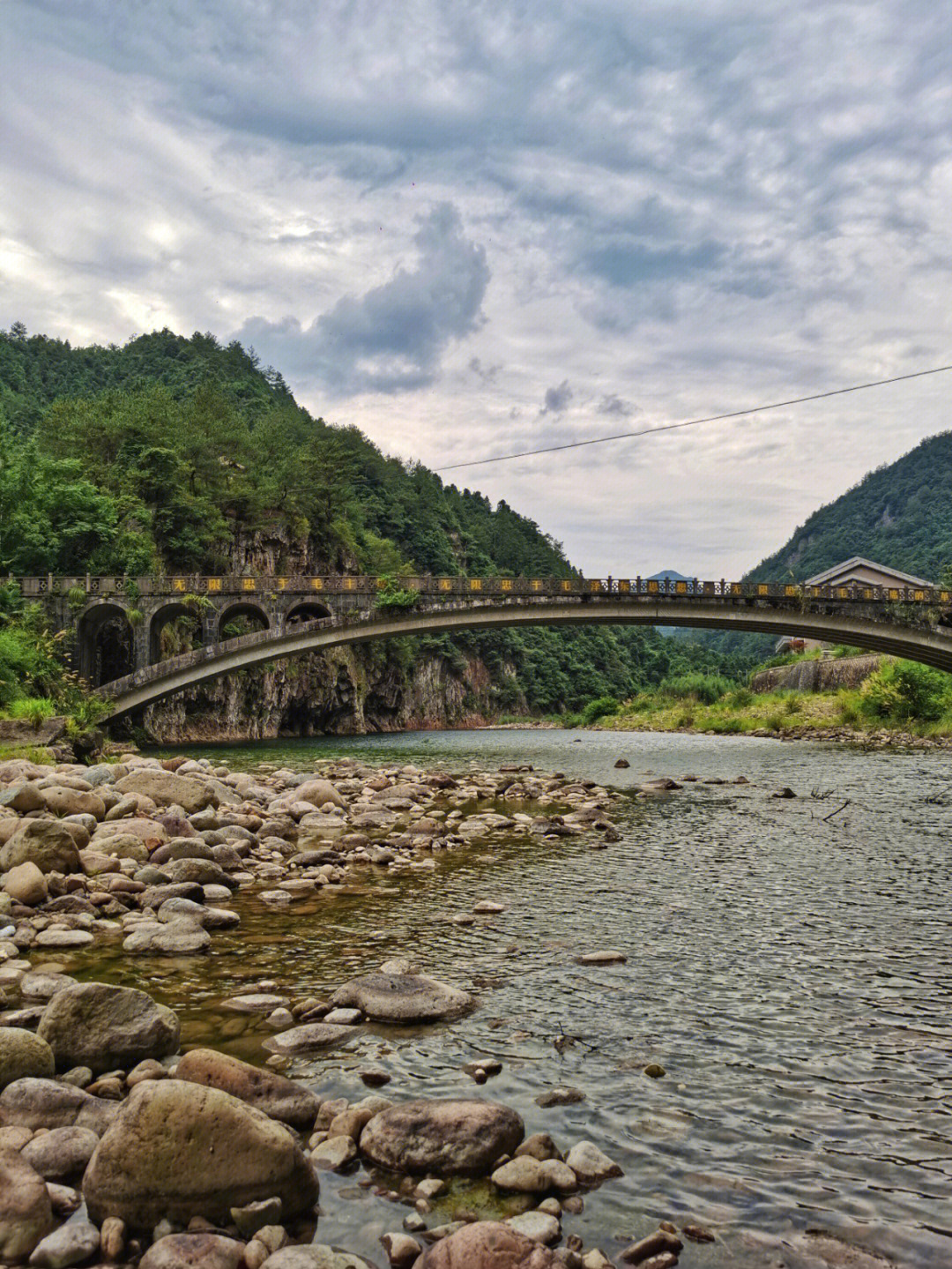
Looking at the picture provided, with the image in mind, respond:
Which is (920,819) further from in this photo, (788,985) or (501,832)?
(788,985)

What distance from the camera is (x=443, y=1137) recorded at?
15.5ft

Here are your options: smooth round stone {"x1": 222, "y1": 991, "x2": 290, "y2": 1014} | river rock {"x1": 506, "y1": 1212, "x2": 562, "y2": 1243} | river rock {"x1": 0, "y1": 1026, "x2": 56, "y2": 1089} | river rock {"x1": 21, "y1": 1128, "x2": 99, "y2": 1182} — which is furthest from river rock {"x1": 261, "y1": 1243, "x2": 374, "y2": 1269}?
smooth round stone {"x1": 222, "y1": 991, "x2": 290, "y2": 1014}

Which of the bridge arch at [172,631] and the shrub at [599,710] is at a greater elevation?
the bridge arch at [172,631]

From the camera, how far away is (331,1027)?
253 inches

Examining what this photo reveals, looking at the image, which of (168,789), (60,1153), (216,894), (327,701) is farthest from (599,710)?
(60,1153)

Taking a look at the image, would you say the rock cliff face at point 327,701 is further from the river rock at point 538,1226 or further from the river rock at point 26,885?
the river rock at point 538,1226

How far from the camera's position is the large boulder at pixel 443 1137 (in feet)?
15.1

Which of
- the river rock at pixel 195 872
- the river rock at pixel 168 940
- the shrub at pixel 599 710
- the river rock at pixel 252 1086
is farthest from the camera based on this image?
the shrub at pixel 599 710

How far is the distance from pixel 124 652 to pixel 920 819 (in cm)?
4483

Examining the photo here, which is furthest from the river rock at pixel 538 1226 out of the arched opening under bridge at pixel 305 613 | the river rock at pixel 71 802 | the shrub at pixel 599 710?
the shrub at pixel 599 710

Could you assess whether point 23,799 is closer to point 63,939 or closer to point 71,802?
point 71,802

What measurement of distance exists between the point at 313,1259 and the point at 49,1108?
79.6 inches

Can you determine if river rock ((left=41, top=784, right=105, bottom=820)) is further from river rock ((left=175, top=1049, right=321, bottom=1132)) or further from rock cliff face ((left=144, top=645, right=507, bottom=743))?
rock cliff face ((left=144, top=645, right=507, bottom=743))

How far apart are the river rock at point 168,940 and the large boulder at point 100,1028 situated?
2.67 meters
